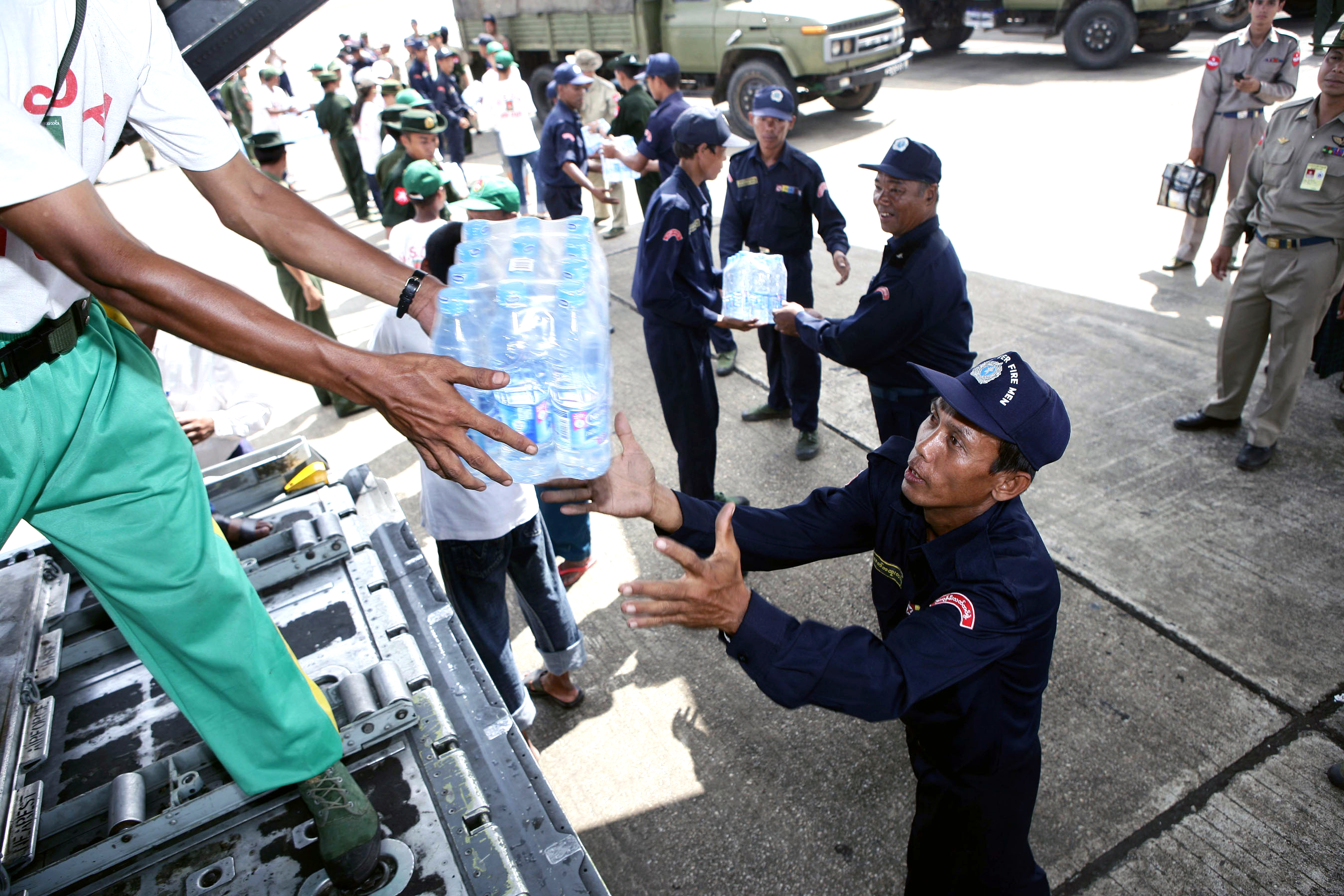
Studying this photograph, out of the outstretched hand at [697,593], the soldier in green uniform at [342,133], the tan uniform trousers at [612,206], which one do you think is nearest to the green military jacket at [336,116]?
the soldier in green uniform at [342,133]

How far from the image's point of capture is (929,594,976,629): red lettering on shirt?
198 cm

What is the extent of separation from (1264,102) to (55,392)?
826 centimetres

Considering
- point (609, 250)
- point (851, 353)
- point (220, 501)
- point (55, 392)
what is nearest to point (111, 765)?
point (55, 392)

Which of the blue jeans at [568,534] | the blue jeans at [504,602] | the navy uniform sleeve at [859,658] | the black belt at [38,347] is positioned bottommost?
the blue jeans at [568,534]

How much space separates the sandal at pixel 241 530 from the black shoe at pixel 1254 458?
16.8 feet

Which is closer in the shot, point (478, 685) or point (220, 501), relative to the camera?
point (478, 685)

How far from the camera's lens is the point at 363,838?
1926 millimetres

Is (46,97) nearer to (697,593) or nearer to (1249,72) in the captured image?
(697,593)

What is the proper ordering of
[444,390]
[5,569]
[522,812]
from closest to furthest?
[444,390] → [522,812] → [5,569]

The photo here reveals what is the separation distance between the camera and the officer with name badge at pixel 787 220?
5.41 metres

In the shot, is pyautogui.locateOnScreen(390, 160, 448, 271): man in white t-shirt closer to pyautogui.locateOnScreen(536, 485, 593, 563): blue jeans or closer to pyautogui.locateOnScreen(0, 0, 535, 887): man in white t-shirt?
pyautogui.locateOnScreen(536, 485, 593, 563): blue jeans

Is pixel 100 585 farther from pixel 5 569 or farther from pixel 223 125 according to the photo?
pixel 5 569

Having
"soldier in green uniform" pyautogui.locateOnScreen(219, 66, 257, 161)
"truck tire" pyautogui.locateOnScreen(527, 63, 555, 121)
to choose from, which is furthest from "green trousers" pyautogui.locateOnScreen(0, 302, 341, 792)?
"soldier in green uniform" pyautogui.locateOnScreen(219, 66, 257, 161)

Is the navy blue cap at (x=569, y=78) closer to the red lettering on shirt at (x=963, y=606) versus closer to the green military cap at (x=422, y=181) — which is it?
the green military cap at (x=422, y=181)
